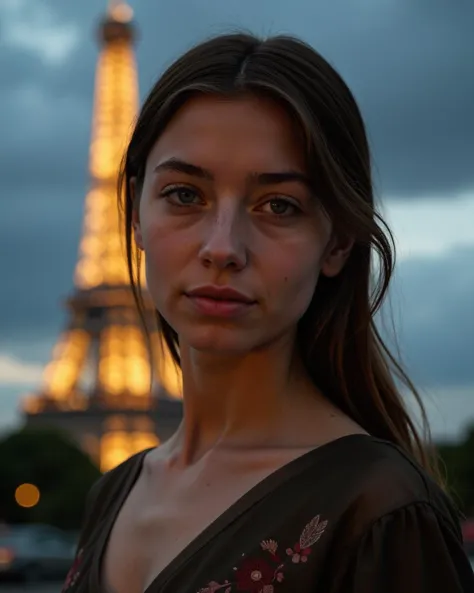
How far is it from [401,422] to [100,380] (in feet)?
192

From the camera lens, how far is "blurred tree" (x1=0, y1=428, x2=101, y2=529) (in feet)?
162

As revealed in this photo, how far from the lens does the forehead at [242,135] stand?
2.31 metres

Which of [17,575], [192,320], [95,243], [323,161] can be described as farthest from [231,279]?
[95,243]

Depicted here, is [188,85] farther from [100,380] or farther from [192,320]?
[100,380]

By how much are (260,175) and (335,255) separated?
0.84ft

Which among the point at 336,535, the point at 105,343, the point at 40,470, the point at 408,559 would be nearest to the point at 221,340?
the point at 336,535

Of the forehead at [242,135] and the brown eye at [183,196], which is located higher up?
the forehead at [242,135]

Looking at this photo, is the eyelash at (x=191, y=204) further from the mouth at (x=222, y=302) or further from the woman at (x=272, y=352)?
the mouth at (x=222, y=302)

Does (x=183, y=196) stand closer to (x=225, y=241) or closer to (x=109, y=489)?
(x=225, y=241)

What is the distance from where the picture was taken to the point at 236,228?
7.48ft

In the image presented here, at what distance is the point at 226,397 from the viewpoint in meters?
2.55

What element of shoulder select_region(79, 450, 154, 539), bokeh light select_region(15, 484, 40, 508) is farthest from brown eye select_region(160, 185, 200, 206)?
bokeh light select_region(15, 484, 40, 508)

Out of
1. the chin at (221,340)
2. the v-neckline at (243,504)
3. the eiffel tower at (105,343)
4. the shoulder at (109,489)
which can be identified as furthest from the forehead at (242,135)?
the eiffel tower at (105,343)

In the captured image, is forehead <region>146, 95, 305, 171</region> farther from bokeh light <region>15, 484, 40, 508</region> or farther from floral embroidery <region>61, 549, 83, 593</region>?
bokeh light <region>15, 484, 40, 508</region>
